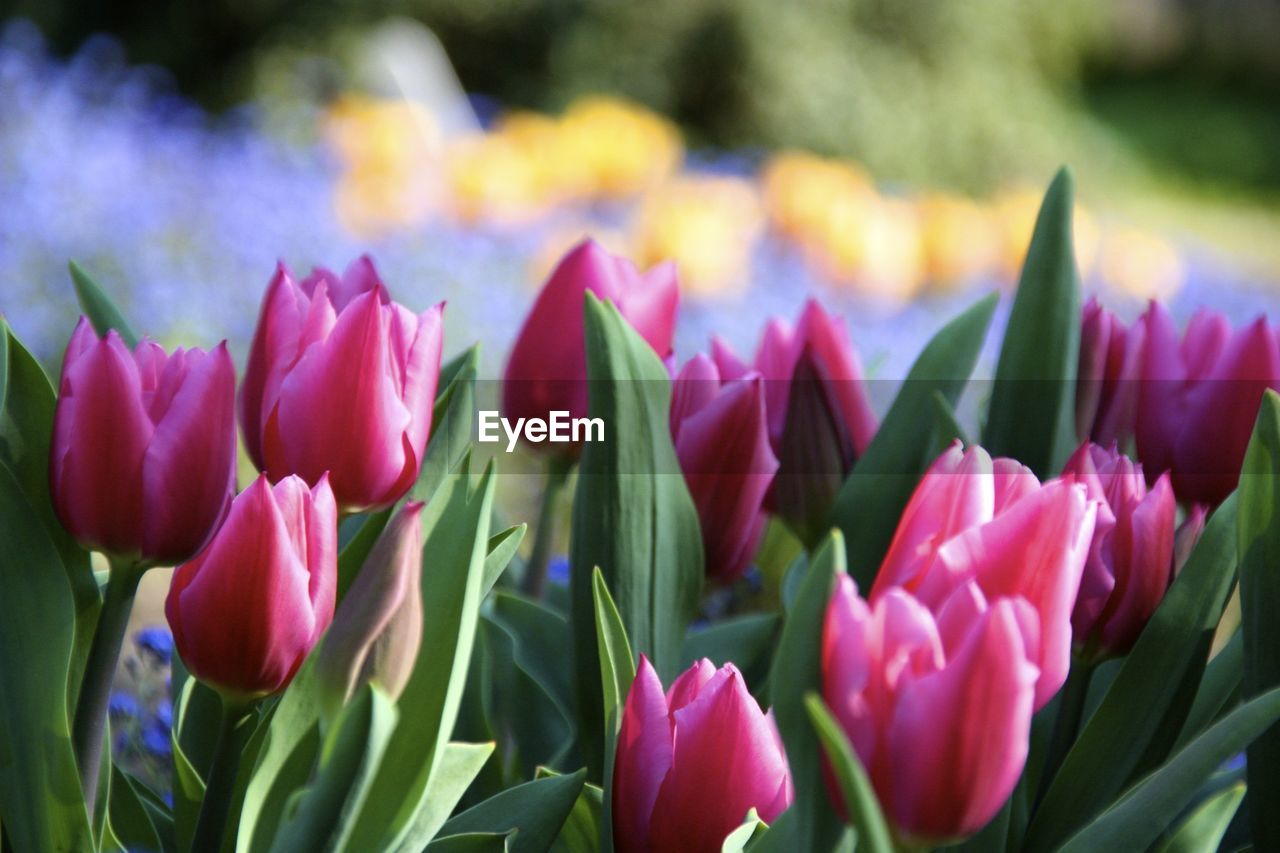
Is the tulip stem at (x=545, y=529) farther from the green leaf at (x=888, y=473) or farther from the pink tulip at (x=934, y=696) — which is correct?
the pink tulip at (x=934, y=696)

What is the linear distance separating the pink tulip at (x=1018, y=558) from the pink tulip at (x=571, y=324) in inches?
11.4

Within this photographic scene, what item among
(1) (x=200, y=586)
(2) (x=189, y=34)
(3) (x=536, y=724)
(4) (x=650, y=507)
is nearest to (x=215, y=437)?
(1) (x=200, y=586)

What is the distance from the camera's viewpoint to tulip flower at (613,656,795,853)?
0.48 meters

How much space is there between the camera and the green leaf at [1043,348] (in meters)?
0.70

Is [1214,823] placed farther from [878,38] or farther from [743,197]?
[878,38]

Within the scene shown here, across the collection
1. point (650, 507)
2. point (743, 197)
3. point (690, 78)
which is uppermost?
point (690, 78)

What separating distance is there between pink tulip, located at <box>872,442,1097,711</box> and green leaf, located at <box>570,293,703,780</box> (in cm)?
19

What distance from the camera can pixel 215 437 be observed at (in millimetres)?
515

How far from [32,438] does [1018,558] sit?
0.38m

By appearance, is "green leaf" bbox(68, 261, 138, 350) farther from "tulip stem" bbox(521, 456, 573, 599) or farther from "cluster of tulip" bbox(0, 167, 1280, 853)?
"tulip stem" bbox(521, 456, 573, 599)

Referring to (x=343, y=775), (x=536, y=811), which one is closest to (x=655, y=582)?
(x=536, y=811)

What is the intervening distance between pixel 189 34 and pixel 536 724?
7937mm

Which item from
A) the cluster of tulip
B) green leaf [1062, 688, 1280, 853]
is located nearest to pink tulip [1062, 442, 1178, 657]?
the cluster of tulip

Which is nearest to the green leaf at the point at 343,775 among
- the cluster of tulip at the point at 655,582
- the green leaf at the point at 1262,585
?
the cluster of tulip at the point at 655,582
